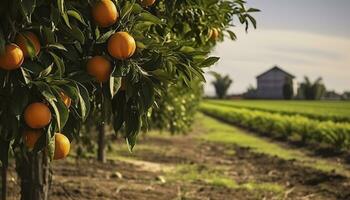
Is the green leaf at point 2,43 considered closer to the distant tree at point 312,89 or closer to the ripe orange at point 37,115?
the ripe orange at point 37,115

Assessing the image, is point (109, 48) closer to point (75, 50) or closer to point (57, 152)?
point (75, 50)

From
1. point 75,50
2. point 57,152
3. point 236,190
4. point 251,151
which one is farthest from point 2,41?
point 251,151

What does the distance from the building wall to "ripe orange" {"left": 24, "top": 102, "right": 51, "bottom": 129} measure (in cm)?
9342

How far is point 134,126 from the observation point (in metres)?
2.69

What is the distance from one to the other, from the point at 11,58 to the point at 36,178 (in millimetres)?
2878

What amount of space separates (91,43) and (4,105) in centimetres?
54

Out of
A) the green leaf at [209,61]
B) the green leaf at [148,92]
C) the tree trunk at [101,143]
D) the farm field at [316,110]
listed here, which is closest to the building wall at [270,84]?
the farm field at [316,110]

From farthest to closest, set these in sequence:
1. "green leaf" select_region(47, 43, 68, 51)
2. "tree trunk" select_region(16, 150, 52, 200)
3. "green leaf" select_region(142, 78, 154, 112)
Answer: "tree trunk" select_region(16, 150, 52, 200)
"green leaf" select_region(142, 78, 154, 112)
"green leaf" select_region(47, 43, 68, 51)

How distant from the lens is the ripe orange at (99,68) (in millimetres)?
2424

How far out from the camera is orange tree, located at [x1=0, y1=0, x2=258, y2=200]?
2.20 meters

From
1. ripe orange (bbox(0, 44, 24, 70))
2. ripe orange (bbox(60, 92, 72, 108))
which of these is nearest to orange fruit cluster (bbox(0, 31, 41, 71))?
ripe orange (bbox(0, 44, 24, 70))

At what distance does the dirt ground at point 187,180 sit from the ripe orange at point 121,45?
393 cm

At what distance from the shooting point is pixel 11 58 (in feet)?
7.10

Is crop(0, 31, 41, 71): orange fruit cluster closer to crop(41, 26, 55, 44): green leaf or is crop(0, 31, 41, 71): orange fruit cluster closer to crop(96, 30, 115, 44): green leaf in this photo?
crop(41, 26, 55, 44): green leaf
